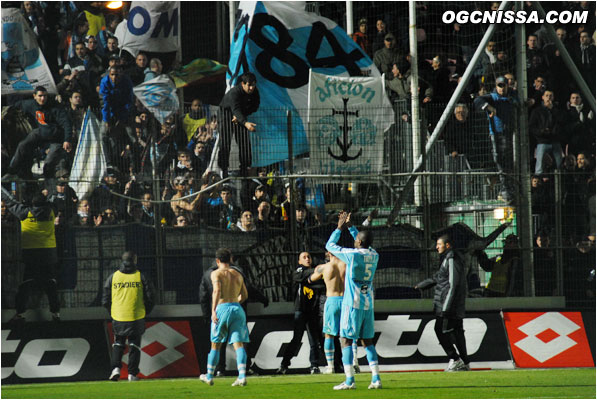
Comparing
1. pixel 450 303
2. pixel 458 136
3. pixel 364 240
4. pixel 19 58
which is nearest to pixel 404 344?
pixel 450 303

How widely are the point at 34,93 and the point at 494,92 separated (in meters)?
8.09

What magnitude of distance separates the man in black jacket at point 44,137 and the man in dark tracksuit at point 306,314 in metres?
4.44

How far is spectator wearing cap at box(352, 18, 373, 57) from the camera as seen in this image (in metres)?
17.1

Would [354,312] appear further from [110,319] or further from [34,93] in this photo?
[34,93]

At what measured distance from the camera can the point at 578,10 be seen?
17.2m

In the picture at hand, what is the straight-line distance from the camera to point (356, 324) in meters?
11.2

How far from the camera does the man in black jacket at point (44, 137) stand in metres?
14.6

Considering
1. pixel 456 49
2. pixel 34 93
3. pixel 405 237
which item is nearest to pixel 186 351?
pixel 405 237

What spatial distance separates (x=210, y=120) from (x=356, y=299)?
4.74m

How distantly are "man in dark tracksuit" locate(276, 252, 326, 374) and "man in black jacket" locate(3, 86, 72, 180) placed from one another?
4439mm

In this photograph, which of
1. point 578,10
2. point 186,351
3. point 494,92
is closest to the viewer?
point 186,351

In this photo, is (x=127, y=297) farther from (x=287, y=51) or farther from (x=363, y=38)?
(x=363, y=38)

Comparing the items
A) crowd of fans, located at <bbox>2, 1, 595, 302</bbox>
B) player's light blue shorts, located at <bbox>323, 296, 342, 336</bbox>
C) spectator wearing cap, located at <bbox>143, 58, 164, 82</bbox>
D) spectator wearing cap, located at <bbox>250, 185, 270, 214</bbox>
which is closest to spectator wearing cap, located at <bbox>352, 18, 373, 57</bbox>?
crowd of fans, located at <bbox>2, 1, 595, 302</bbox>

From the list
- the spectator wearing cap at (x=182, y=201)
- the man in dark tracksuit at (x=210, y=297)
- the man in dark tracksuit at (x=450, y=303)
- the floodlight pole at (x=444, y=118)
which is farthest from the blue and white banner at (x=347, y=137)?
the man in dark tracksuit at (x=210, y=297)
